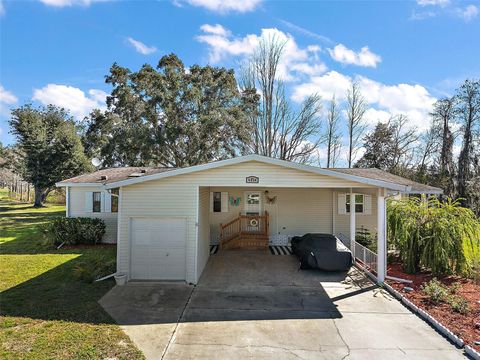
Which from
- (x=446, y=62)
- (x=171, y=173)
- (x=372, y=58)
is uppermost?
(x=372, y=58)

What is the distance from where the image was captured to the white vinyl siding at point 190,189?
8.84 meters

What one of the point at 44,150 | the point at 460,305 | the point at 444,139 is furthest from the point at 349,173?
the point at 44,150

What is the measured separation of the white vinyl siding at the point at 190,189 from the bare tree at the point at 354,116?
22329mm

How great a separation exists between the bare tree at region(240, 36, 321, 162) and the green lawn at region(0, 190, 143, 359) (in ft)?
61.1

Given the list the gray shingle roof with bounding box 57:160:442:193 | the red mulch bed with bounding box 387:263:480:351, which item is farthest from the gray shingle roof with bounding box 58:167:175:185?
the red mulch bed with bounding box 387:263:480:351

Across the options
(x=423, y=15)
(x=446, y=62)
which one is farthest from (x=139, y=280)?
(x=446, y=62)

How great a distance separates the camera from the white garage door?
9070 millimetres

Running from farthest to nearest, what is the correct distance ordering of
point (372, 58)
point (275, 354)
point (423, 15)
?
Answer: point (372, 58) → point (423, 15) → point (275, 354)

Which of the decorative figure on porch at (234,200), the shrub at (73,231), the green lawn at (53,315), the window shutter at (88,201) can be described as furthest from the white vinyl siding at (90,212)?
the decorative figure on porch at (234,200)

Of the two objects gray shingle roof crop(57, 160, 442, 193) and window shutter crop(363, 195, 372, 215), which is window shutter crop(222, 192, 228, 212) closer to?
gray shingle roof crop(57, 160, 442, 193)

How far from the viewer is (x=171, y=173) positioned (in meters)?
8.77

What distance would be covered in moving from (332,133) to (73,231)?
23.4 meters

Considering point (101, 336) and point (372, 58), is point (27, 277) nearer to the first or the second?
point (101, 336)

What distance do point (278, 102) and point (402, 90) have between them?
9628mm
